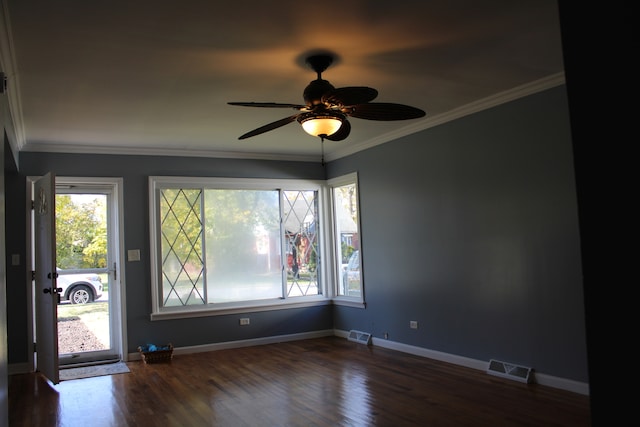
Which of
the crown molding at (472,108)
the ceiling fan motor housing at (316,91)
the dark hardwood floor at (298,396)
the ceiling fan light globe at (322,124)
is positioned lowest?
the dark hardwood floor at (298,396)

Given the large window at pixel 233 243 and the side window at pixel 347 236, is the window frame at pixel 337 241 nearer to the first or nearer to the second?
the side window at pixel 347 236

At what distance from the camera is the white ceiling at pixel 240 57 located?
279 centimetres

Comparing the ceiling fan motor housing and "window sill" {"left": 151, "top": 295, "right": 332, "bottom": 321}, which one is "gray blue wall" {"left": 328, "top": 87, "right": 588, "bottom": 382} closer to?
"window sill" {"left": 151, "top": 295, "right": 332, "bottom": 321}

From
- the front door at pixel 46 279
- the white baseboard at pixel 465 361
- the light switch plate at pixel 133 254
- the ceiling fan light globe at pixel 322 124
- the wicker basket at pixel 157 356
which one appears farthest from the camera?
the light switch plate at pixel 133 254

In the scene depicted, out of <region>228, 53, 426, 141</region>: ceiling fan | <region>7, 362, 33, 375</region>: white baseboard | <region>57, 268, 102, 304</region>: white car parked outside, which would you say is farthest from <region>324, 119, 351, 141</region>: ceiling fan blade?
<region>7, 362, 33, 375</region>: white baseboard

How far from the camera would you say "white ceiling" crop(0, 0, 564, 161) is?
2.79m

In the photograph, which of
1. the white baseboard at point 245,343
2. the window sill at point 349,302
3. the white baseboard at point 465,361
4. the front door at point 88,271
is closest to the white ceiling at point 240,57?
A: the front door at point 88,271

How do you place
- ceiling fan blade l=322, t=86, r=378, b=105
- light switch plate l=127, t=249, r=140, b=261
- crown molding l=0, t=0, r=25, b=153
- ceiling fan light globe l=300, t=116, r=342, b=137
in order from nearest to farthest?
crown molding l=0, t=0, r=25, b=153
ceiling fan blade l=322, t=86, r=378, b=105
ceiling fan light globe l=300, t=116, r=342, b=137
light switch plate l=127, t=249, r=140, b=261

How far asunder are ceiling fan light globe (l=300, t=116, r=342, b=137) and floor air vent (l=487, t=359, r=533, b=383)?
2.66m

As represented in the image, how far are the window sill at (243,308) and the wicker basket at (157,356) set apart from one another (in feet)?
1.45

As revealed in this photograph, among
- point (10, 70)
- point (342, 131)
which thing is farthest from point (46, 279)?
point (342, 131)

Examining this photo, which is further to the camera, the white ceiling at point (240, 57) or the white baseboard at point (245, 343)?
the white baseboard at point (245, 343)

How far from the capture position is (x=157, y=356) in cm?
585

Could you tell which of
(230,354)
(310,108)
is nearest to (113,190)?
(230,354)
